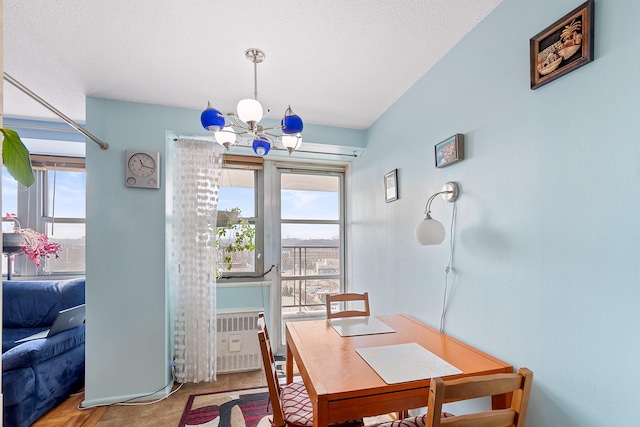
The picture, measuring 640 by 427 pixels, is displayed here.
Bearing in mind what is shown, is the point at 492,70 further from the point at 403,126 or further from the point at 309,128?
the point at 309,128

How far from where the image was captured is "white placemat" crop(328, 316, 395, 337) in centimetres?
187

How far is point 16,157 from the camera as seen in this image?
0.69m

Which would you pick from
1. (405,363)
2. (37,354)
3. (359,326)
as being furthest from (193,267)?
(405,363)

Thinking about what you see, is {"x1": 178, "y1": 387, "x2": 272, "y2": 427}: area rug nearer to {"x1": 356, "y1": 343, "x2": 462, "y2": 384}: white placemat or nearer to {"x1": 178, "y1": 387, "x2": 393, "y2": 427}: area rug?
{"x1": 178, "y1": 387, "x2": 393, "y2": 427}: area rug

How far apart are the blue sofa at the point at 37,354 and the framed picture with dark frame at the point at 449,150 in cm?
310

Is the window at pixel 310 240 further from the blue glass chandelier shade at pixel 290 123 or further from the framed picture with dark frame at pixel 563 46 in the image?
the framed picture with dark frame at pixel 563 46

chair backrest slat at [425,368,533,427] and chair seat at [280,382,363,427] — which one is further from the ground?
chair backrest slat at [425,368,533,427]

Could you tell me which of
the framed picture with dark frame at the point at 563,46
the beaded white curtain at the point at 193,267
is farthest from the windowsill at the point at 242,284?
the framed picture with dark frame at the point at 563,46

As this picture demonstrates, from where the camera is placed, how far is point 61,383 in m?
2.33

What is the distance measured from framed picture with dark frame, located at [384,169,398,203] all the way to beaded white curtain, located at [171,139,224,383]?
1.63m

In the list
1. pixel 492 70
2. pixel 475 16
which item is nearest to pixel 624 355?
pixel 492 70

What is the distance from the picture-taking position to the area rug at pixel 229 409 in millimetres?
2109

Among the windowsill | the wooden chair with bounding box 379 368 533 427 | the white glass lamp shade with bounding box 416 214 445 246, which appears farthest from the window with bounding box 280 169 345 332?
the wooden chair with bounding box 379 368 533 427

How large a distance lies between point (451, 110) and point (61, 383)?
11.5 feet
